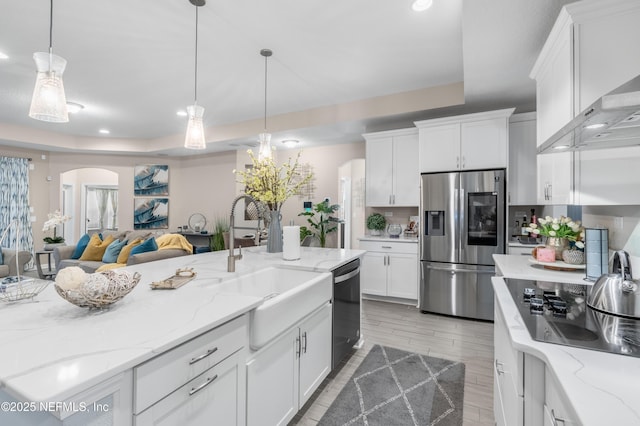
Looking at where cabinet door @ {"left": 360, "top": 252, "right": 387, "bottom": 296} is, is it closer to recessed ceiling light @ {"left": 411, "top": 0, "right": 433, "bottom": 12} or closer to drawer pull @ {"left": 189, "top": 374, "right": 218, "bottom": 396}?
recessed ceiling light @ {"left": 411, "top": 0, "right": 433, "bottom": 12}

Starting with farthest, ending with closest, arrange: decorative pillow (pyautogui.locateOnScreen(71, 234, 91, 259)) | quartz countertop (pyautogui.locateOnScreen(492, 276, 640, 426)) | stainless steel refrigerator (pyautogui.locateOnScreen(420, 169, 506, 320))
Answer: decorative pillow (pyautogui.locateOnScreen(71, 234, 91, 259))
stainless steel refrigerator (pyautogui.locateOnScreen(420, 169, 506, 320))
quartz countertop (pyautogui.locateOnScreen(492, 276, 640, 426))

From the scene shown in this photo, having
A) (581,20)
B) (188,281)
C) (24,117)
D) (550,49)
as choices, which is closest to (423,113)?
(550,49)

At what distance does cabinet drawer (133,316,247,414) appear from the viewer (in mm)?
858

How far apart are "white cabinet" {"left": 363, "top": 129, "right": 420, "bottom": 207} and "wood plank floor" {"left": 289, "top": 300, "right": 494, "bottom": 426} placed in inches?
59.5

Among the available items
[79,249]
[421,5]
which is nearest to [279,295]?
[421,5]

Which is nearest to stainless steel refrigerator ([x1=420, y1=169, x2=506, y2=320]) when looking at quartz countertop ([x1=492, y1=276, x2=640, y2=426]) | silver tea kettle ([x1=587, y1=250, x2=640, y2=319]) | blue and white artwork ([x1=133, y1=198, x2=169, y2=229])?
silver tea kettle ([x1=587, y1=250, x2=640, y2=319])

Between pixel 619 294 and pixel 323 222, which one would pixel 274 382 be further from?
pixel 323 222

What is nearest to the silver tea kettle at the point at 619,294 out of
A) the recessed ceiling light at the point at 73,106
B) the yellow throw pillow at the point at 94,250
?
the recessed ceiling light at the point at 73,106

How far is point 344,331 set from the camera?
239cm

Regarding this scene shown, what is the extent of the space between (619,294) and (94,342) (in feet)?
6.17

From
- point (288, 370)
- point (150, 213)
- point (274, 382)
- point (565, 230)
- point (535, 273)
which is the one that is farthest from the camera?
point (150, 213)

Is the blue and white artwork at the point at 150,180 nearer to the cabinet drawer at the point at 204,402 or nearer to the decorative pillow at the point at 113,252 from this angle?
the decorative pillow at the point at 113,252

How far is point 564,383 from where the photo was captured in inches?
28.9

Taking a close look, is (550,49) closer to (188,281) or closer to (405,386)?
(405,386)
